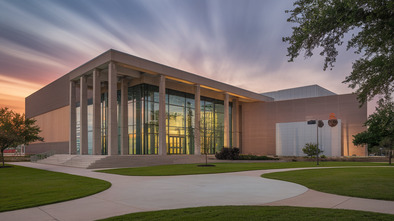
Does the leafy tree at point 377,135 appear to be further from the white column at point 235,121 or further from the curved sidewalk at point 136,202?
the curved sidewalk at point 136,202

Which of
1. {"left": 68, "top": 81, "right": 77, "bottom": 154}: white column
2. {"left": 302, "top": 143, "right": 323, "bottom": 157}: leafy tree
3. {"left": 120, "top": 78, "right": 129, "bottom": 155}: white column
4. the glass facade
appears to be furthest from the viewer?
{"left": 302, "top": 143, "right": 323, "bottom": 157}: leafy tree

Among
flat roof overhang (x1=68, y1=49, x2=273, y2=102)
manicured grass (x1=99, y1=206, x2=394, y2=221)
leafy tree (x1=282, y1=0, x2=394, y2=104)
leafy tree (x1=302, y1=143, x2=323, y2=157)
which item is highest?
flat roof overhang (x1=68, y1=49, x2=273, y2=102)

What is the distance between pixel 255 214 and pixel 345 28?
262 inches

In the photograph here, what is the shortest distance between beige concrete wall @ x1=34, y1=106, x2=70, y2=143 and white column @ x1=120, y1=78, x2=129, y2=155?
15715 millimetres

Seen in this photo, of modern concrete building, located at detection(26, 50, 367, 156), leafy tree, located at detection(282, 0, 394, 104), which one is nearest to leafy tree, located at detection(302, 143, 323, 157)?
modern concrete building, located at detection(26, 50, 367, 156)

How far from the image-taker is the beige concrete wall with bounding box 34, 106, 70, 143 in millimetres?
54787

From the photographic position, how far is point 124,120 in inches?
1751

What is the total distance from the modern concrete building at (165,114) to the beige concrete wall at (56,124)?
0.20m

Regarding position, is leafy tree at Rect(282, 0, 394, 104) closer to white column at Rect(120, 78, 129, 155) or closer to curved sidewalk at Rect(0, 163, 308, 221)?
curved sidewalk at Rect(0, 163, 308, 221)

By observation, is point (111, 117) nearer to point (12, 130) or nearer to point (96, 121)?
point (96, 121)

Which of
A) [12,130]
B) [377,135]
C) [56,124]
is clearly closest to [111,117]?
[12,130]

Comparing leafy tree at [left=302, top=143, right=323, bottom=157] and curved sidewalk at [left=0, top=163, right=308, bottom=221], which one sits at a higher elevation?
curved sidewalk at [left=0, top=163, right=308, bottom=221]

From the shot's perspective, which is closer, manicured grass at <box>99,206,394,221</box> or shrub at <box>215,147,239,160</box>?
manicured grass at <box>99,206,394,221</box>

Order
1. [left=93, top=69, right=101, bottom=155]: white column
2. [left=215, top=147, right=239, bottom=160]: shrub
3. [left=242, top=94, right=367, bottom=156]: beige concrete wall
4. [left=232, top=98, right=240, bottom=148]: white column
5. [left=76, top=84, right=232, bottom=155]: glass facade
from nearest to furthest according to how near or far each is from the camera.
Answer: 1. [left=93, top=69, right=101, bottom=155]: white column
2. [left=76, top=84, right=232, bottom=155]: glass facade
3. [left=215, top=147, right=239, bottom=160]: shrub
4. [left=242, top=94, right=367, bottom=156]: beige concrete wall
5. [left=232, top=98, right=240, bottom=148]: white column
